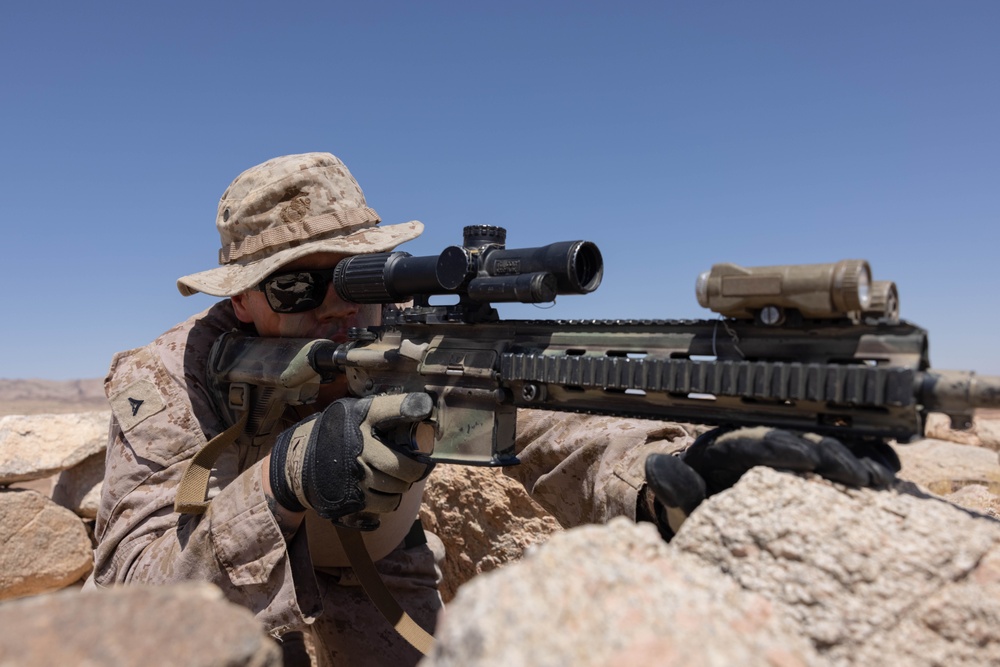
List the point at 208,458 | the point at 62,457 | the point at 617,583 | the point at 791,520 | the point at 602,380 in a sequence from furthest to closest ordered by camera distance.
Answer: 1. the point at 62,457
2. the point at 208,458
3. the point at 602,380
4. the point at 791,520
5. the point at 617,583

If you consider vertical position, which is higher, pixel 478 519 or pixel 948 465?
pixel 478 519

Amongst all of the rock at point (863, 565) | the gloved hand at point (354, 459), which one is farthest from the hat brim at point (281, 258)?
the rock at point (863, 565)

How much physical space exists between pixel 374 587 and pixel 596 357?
1888 mm

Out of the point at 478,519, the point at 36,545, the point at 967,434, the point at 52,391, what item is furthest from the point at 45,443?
the point at 52,391

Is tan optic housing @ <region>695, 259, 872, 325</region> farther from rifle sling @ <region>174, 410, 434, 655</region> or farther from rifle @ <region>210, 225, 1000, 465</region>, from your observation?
rifle sling @ <region>174, 410, 434, 655</region>

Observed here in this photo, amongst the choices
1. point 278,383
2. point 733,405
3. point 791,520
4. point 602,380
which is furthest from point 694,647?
point 278,383

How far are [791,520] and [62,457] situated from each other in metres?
6.00

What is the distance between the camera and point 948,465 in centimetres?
770

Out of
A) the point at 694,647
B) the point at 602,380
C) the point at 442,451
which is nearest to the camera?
the point at 694,647

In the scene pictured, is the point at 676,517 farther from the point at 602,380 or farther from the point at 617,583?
the point at 617,583

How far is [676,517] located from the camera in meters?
1.98

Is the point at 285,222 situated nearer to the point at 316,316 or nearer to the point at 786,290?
the point at 316,316

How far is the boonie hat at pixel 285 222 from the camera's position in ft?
11.5

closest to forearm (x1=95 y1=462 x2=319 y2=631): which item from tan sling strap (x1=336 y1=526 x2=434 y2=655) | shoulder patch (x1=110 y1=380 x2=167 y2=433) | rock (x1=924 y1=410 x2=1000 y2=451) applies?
tan sling strap (x1=336 y1=526 x2=434 y2=655)
